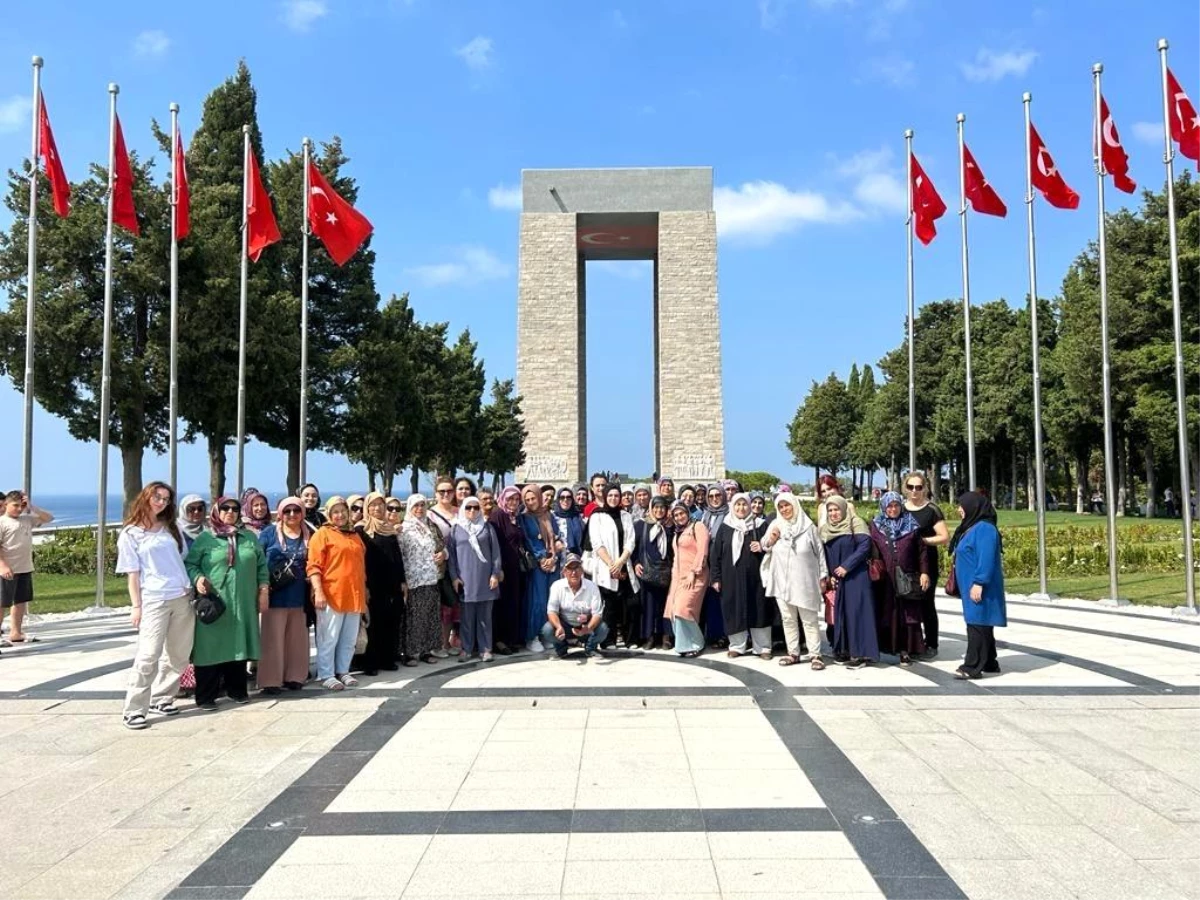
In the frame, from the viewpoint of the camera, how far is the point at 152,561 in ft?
19.0

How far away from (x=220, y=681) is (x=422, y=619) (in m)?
1.71

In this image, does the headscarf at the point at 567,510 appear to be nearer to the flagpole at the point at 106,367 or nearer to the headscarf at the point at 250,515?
the headscarf at the point at 250,515

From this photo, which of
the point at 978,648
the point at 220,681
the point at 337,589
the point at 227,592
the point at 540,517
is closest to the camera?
the point at 227,592

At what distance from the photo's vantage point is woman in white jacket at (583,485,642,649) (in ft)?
26.6

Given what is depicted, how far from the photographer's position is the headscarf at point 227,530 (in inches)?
240

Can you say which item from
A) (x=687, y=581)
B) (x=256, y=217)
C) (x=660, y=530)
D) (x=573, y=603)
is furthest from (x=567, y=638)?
(x=256, y=217)

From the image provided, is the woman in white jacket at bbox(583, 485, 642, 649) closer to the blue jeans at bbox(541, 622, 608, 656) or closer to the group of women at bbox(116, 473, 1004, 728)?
the group of women at bbox(116, 473, 1004, 728)

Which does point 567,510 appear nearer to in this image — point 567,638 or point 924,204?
point 567,638

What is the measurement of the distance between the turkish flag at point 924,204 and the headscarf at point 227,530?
446 inches

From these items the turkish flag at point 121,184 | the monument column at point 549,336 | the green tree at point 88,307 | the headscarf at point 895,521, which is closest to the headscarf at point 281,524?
the headscarf at point 895,521

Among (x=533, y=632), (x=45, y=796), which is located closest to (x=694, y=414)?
(x=533, y=632)

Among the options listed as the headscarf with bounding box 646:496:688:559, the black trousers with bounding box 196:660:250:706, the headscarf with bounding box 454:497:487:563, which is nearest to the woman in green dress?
the black trousers with bounding box 196:660:250:706

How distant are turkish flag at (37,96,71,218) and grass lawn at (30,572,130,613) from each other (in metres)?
5.17

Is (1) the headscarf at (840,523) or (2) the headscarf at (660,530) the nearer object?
(1) the headscarf at (840,523)
